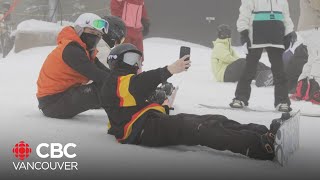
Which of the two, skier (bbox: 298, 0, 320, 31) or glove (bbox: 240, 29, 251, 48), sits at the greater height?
skier (bbox: 298, 0, 320, 31)

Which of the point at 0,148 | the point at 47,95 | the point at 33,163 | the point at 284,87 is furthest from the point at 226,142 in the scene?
the point at 284,87

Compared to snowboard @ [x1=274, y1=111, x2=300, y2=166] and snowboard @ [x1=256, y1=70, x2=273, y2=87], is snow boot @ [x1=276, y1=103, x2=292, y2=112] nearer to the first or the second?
snowboard @ [x1=274, y1=111, x2=300, y2=166]

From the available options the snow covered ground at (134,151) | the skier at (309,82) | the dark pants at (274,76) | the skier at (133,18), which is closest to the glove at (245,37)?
the dark pants at (274,76)

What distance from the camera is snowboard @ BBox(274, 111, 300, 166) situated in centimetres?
276

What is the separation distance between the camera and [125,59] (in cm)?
333

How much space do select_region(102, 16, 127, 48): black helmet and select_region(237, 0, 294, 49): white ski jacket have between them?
150 centimetres

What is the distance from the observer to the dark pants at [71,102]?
13.6ft

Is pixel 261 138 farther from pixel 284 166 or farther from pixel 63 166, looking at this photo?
pixel 63 166

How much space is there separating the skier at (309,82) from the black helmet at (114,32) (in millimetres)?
2858

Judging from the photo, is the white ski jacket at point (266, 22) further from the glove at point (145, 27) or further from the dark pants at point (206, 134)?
the dark pants at point (206, 134)

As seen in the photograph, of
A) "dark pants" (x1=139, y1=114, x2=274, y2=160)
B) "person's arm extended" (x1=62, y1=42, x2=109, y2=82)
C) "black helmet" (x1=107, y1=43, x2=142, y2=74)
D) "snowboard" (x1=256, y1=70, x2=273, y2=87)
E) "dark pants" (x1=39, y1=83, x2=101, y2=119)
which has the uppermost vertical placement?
"black helmet" (x1=107, y1=43, x2=142, y2=74)

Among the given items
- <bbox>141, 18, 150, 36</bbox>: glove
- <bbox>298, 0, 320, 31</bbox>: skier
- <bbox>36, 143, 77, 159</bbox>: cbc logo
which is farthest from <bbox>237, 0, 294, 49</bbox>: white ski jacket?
<bbox>36, 143, 77, 159</bbox>: cbc logo

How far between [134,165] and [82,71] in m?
1.50

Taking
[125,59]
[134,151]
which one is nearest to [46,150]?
[134,151]
